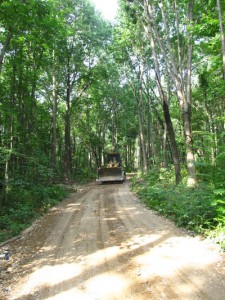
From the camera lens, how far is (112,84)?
2855 centimetres

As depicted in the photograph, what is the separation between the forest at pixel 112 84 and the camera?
8.06m

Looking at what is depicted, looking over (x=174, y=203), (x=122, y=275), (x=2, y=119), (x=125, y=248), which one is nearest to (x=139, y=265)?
(x=122, y=275)

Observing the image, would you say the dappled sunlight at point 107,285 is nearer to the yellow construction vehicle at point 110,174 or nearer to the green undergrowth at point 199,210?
the green undergrowth at point 199,210

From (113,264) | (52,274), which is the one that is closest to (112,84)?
(113,264)

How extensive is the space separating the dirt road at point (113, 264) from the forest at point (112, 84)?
0.98m

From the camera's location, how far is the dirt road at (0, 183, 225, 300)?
153 inches

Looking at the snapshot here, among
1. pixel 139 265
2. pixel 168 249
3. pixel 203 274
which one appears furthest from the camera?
pixel 168 249

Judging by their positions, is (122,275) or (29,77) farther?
(29,77)

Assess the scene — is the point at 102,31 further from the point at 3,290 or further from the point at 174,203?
the point at 3,290

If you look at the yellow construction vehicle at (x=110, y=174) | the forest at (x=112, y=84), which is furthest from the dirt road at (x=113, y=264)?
the yellow construction vehicle at (x=110, y=174)

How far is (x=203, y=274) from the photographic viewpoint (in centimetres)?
425

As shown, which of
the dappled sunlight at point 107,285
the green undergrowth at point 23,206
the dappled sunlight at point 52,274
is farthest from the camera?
the green undergrowth at point 23,206

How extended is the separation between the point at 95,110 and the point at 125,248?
30124 mm

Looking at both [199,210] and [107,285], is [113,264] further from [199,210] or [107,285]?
[199,210]
